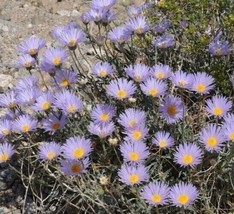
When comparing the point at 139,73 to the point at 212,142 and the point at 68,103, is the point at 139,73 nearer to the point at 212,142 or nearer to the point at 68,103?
the point at 68,103

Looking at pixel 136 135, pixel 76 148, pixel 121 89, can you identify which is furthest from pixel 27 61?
pixel 136 135

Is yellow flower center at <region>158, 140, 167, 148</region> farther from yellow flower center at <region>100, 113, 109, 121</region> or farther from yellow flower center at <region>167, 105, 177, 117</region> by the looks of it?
yellow flower center at <region>100, 113, 109, 121</region>

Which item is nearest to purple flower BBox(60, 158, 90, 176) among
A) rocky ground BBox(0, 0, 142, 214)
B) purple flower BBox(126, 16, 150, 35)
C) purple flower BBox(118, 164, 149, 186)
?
purple flower BBox(118, 164, 149, 186)

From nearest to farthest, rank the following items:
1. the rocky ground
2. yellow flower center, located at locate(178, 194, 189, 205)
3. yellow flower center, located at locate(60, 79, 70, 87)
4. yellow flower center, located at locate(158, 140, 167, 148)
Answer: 1. yellow flower center, located at locate(178, 194, 189, 205)
2. yellow flower center, located at locate(158, 140, 167, 148)
3. yellow flower center, located at locate(60, 79, 70, 87)
4. the rocky ground

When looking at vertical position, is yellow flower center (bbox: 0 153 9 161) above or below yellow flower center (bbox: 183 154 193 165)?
below

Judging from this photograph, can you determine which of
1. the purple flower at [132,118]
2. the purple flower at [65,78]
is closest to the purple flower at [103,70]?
the purple flower at [65,78]

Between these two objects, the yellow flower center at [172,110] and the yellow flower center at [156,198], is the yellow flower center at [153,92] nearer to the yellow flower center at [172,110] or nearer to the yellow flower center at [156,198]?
the yellow flower center at [172,110]
